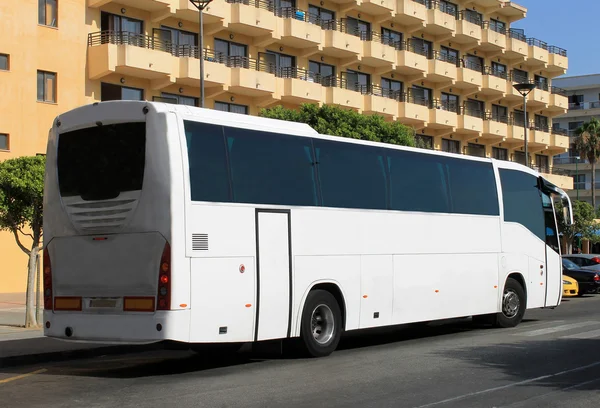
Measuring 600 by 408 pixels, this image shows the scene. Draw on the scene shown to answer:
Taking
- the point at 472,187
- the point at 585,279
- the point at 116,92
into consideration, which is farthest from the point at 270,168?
the point at 116,92

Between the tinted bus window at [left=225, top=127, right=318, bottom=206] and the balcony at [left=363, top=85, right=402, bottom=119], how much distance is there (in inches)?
1427

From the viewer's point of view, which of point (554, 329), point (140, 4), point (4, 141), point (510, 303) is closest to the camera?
point (554, 329)

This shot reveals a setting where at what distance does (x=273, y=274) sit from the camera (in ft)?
40.6

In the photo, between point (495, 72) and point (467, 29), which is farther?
point (495, 72)

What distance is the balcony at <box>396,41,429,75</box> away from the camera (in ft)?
170

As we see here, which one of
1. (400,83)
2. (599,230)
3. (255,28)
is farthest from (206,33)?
(599,230)

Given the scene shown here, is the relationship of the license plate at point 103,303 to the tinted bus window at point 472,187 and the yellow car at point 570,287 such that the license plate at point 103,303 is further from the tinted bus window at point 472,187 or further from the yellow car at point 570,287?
the yellow car at point 570,287

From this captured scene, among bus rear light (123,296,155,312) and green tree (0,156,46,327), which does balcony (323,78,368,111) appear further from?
bus rear light (123,296,155,312)

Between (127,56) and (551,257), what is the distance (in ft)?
71.6

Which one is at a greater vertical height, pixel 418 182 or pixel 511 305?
pixel 418 182

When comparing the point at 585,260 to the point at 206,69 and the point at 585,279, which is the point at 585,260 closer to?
the point at 585,279

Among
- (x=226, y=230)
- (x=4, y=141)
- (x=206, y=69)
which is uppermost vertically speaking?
(x=206, y=69)

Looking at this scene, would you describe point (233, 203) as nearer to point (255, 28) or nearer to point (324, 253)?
point (324, 253)

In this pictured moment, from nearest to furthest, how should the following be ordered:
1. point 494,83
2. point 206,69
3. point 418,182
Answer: point 418,182 → point 206,69 → point 494,83
